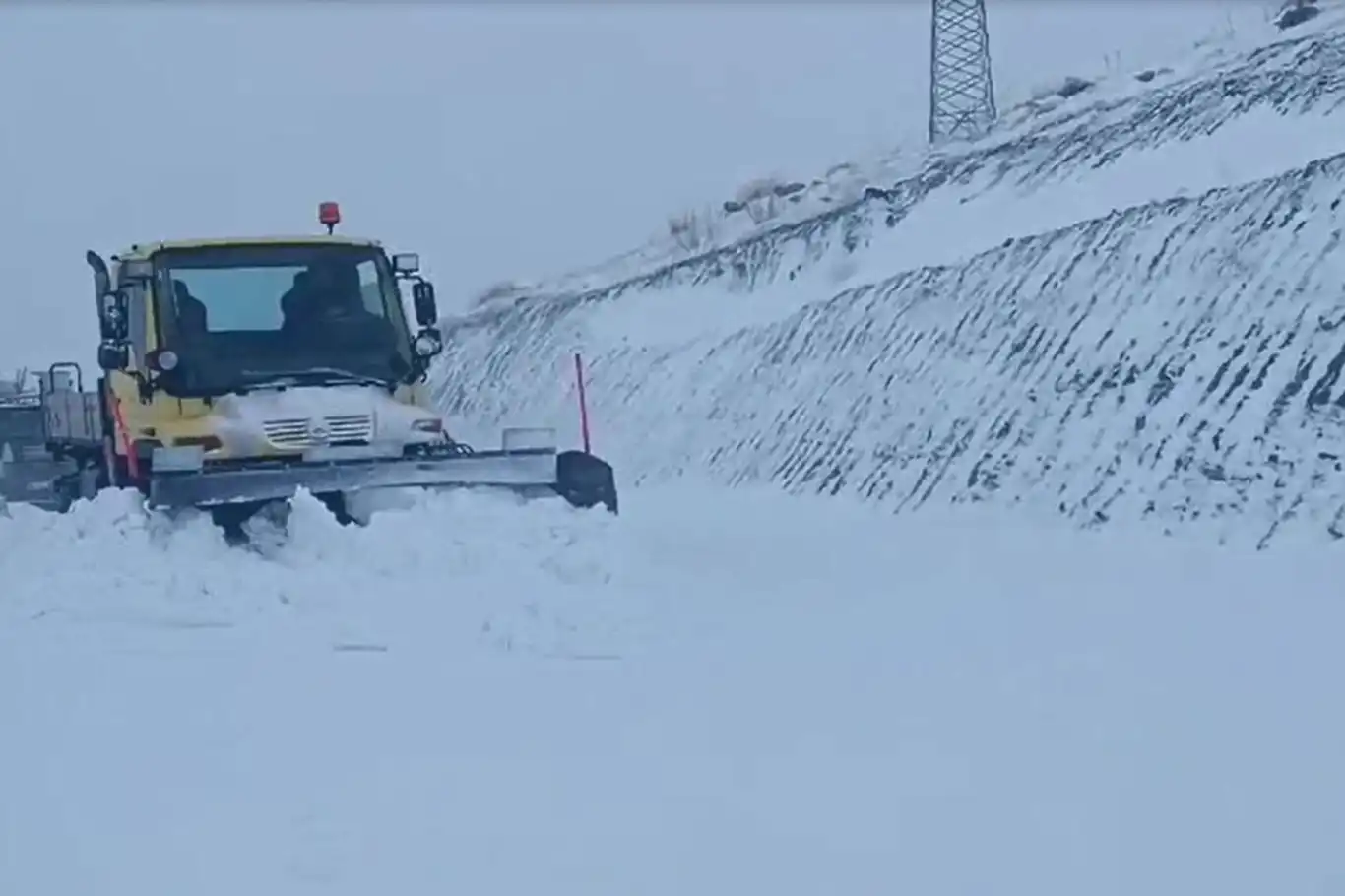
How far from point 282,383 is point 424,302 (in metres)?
1.25

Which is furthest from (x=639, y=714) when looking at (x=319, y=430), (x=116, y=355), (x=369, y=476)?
(x=116, y=355)

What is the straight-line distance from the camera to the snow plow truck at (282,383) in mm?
11375

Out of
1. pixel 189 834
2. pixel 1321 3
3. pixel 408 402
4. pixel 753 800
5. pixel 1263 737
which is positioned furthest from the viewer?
pixel 1321 3

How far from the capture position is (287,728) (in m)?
7.73

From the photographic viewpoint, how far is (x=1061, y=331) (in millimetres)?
16078

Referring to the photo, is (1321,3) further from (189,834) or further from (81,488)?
(189,834)

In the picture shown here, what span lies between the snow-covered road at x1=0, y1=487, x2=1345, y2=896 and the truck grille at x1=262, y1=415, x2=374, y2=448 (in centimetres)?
115

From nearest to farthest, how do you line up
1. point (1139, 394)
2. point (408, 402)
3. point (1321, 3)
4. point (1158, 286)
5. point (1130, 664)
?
1. point (1130, 664)
2. point (408, 402)
3. point (1139, 394)
4. point (1158, 286)
5. point (1321, 3)

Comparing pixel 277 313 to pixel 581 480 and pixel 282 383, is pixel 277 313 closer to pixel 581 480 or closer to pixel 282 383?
pixel 282 383

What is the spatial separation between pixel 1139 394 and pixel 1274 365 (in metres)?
1.27

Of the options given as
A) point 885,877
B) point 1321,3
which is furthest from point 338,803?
point 1321,3

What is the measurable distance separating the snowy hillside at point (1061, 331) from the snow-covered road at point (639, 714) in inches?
51.2

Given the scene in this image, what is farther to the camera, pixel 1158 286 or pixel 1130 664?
pixel 1158 286

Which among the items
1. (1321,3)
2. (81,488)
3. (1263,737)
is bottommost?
(1263,737)
